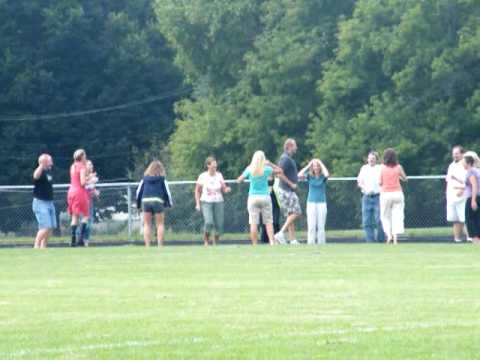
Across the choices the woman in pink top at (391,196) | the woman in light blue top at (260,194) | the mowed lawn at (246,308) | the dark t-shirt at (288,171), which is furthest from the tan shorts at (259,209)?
the mowed lawn at (246,308)

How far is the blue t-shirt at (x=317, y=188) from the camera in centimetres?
3039

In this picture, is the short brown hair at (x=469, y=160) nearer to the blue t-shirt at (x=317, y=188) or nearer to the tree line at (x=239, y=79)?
the blue t-shirt at (x=317, y=188)

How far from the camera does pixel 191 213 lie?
128 ft

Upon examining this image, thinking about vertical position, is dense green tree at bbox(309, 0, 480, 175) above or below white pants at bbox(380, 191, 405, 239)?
above

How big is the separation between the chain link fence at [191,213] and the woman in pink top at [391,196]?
6.21m

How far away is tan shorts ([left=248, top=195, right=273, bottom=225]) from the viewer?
30.2 m

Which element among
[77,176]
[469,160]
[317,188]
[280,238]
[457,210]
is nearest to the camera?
[469,160]

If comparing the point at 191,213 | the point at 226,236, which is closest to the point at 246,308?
the point at 226,236

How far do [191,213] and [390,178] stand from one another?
32.6ft

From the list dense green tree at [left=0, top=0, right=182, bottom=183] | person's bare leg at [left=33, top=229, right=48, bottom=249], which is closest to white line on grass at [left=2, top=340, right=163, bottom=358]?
person's bare leg at [left=33, top=229, right=48, bottom=249]

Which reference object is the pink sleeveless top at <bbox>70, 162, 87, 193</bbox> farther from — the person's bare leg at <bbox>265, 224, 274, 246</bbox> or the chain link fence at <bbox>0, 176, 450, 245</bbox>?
the chain link fence at <bbox>0, 176, 450, 245</bbox>

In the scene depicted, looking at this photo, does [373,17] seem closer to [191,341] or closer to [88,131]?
[88,131]

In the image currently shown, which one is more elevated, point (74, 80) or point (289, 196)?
point (74, 80)

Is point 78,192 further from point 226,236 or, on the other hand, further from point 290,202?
point 226,236
